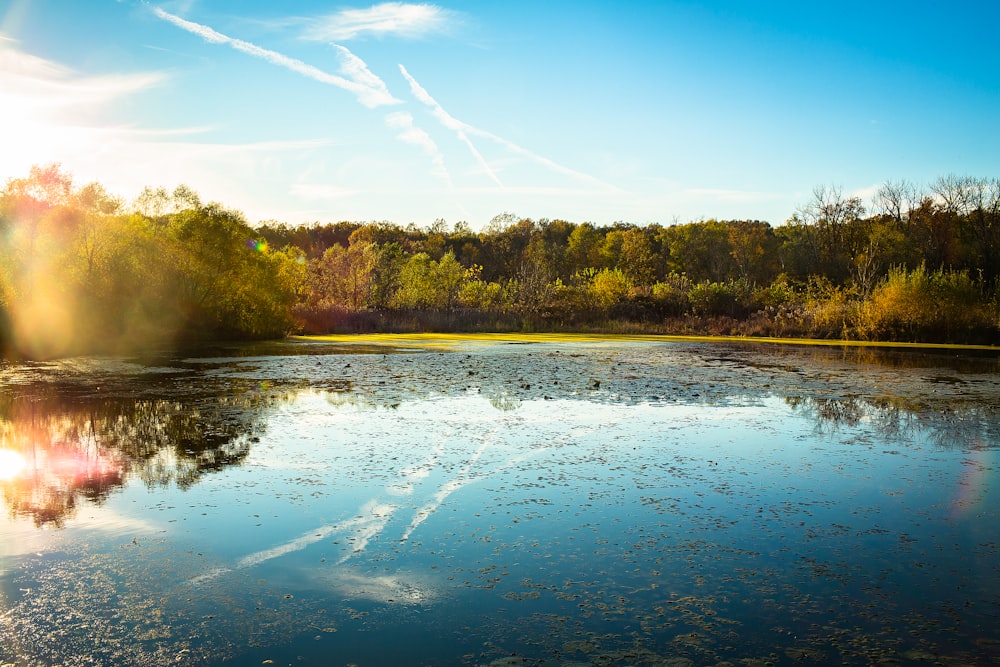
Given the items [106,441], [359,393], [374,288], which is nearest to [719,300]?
[374,288]

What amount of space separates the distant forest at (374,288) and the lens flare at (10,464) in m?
17.1

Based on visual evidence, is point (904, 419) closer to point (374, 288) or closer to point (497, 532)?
point (497, 532)

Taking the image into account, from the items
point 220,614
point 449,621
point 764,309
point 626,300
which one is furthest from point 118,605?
point 626,300

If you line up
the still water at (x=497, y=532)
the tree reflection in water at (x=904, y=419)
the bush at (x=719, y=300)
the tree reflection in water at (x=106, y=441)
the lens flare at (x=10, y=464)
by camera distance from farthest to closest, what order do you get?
1. the bush at (x=719, y=300)
2. the tree reflection in water at (x=904, y=419)
3. the lens flare at (x=10, y=464)
4. the tree reflection in water at (x=106, y=441)
5. the still water at (x=497, y=532)

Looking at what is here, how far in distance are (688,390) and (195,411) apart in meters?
8.46

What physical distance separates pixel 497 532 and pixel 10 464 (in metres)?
5.39

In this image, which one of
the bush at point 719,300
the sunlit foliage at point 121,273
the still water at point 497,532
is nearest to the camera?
the still water at point 497,532

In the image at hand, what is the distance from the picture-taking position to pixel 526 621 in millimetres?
4023

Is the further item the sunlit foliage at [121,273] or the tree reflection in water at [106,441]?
the sunlit foliage at [121,273]

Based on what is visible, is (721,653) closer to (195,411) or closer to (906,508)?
(906,508)

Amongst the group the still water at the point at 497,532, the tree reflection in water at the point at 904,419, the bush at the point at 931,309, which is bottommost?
the still water at the point at 497,532

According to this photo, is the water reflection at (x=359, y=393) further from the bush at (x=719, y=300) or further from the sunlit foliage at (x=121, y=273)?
the bush at (x=719, y=300)

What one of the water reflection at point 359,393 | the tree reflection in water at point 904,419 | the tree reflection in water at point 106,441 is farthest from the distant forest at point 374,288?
the tree reflection in water at point 904,419

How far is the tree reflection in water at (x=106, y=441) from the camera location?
266 inches
